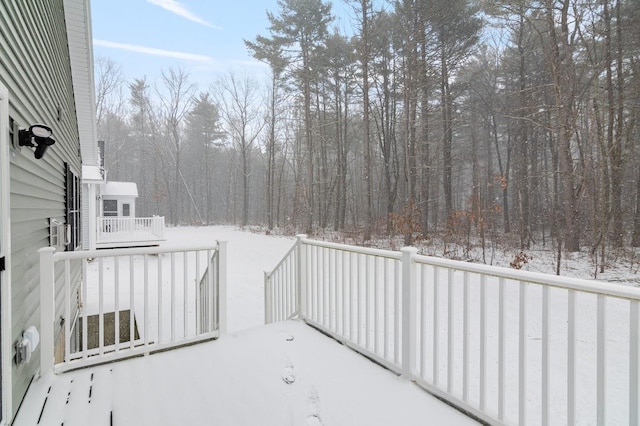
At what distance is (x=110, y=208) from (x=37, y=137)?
1516 centimetres

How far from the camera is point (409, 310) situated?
233 cm

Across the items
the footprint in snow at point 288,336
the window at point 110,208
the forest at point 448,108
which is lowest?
the footprint in snow at point 288,336

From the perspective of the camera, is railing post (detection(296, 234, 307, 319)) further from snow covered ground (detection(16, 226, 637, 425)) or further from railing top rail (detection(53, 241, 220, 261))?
railing top rail (detection(53, 241, 220, 261))

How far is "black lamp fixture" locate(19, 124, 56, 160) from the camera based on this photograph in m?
2.43

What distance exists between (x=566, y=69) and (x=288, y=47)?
11.8 meters

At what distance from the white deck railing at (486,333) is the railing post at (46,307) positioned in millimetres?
2090

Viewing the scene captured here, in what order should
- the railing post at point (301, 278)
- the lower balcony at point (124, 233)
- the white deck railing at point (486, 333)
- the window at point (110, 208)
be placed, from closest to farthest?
the white deck railing at point (486, 333)
the railing post at point (301, 278)
the lower balcony at point (124, 233)
the window at point (110, 208)

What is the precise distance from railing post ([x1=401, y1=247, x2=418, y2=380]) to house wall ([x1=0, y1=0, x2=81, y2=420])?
245cm

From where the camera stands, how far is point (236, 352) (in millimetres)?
2754

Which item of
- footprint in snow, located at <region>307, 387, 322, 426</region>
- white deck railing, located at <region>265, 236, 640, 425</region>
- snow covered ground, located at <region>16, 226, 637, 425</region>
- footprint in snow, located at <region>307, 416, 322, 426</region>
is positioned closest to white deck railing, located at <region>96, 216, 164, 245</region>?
white deck railing, located at <region>265, 236, 640, 425</region>

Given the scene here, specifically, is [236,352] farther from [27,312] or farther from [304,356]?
[27,312]

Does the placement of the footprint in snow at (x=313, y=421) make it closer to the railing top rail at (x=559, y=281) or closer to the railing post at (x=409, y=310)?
the railing post at (x=409, y=310)

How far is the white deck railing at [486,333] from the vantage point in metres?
1.52

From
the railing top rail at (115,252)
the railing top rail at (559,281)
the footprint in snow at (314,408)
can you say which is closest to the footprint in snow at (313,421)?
the footprint in snow at (314,408)
